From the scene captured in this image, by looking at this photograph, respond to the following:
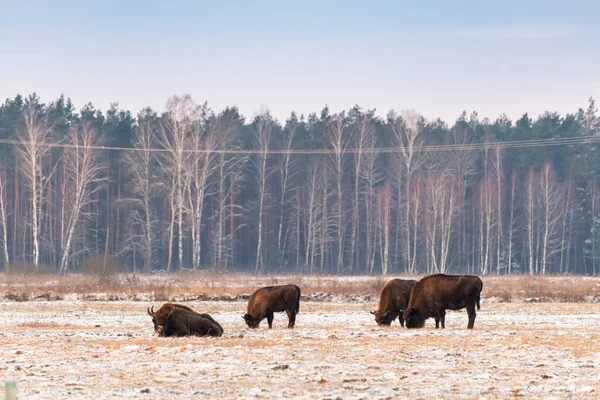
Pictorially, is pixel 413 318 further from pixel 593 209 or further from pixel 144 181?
pixel 593 209

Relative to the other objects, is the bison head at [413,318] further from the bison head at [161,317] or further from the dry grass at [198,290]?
the dry grass at [198,290]

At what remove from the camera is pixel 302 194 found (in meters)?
96.1

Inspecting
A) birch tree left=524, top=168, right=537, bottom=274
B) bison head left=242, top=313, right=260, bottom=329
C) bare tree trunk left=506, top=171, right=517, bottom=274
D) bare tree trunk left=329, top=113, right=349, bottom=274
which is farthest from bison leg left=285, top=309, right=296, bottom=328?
bare tree trunk left=506, top=171, right=517, bottom=274

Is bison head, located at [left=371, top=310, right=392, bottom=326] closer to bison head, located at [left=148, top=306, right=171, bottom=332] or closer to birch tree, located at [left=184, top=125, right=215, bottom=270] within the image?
bison head, located at [left=148, top=306, right=171, bottom=332]

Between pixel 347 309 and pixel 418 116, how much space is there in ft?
189

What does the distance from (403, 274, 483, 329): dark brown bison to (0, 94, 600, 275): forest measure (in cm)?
5140

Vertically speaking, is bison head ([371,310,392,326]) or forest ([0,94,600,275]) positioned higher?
forest ([0,94,600,275])

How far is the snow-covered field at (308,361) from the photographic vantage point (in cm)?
1438

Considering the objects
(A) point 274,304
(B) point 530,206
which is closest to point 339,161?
(B) point 530,206

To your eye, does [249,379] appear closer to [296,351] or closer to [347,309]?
[296,351]

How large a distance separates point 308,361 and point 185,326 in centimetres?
692

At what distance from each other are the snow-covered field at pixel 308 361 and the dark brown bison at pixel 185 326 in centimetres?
57

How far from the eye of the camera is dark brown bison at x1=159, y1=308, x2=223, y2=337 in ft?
77.9

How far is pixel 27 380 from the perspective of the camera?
51.1 feet
